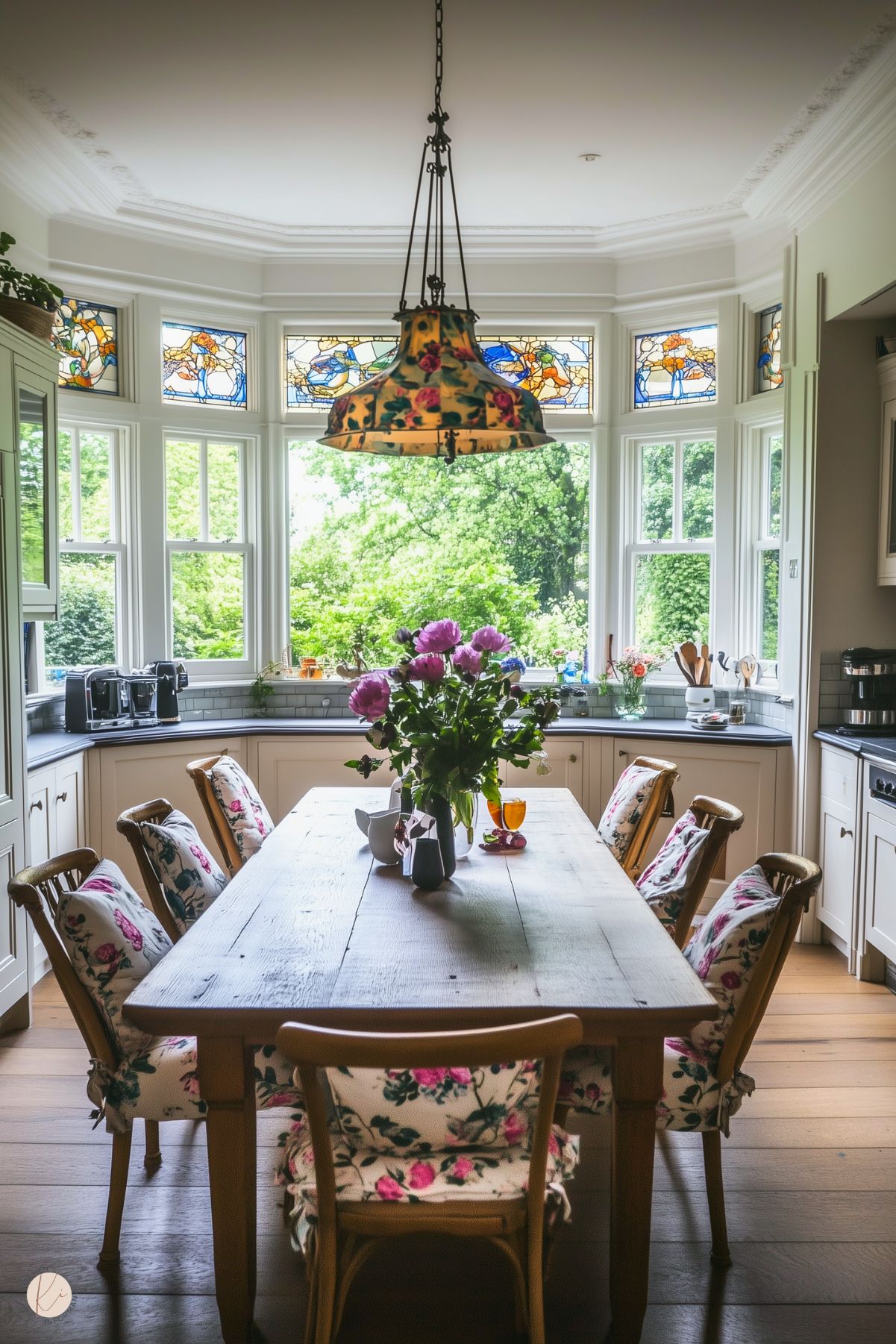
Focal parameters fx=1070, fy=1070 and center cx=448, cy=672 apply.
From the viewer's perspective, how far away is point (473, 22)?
3.34 metres

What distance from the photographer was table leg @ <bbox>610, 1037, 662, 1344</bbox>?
6.35ft

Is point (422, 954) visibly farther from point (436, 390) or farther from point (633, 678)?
point (633, 678)

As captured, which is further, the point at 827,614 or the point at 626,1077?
the point at 827,614

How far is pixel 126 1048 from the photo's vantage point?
228cm

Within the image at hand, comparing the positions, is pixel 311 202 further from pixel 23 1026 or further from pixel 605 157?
pixel 23 1026

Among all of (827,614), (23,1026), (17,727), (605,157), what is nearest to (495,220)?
(605,157)

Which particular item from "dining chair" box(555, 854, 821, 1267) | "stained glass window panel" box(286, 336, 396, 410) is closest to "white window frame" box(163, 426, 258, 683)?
"stained glass window panel" box(286, 336, 396, 410)

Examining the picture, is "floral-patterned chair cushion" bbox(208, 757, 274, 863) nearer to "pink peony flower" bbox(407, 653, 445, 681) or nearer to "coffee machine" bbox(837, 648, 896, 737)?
"pink peony flower" bbox(407, 653, 445, 681)

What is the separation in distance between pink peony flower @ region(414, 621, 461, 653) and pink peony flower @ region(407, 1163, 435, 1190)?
3.92 ft

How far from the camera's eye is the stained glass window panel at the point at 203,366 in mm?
Result: 5414

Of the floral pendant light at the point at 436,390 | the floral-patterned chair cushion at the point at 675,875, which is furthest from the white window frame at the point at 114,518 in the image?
the floral-patterned chair cushion at the point at 675,875

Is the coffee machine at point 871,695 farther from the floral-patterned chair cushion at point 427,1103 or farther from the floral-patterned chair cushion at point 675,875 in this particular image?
the floral-patterned chair cushion at point 427,1103

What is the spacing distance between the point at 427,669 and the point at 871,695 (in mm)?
2559

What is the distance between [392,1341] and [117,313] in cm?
464
